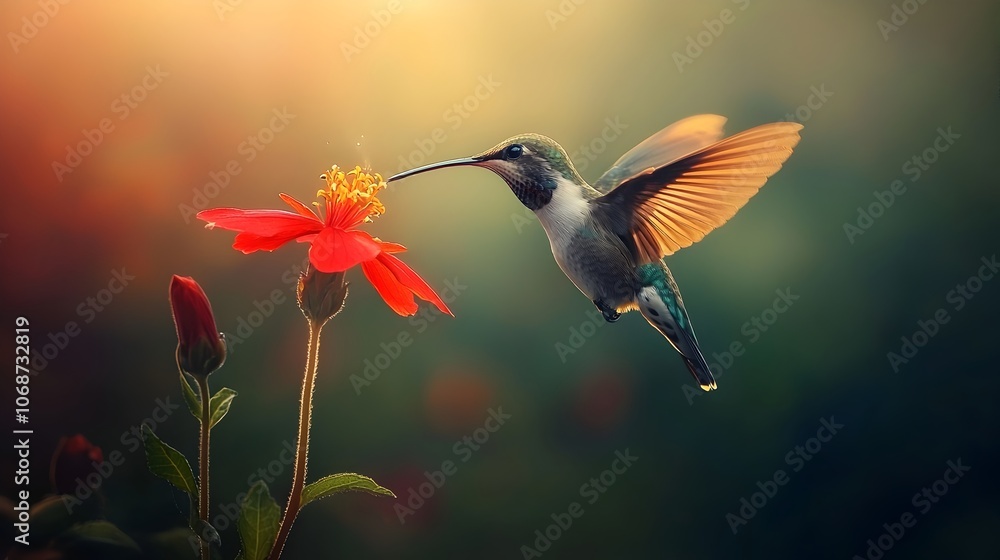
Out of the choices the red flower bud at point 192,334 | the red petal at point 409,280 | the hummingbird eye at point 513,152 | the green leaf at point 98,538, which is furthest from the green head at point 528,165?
the green leaf at point 98,538

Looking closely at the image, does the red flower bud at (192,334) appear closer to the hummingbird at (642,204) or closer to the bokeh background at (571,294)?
the hummingbird at (642,204)

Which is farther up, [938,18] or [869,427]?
[938,18]

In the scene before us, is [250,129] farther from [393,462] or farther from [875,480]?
[875,480]

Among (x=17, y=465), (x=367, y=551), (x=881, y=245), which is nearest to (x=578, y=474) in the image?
(x=367, y=551)

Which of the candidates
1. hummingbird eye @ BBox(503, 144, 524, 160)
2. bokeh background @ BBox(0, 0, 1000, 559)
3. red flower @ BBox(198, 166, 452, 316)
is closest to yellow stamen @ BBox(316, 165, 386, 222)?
red flower @ BBox(198, 166, 452, 316)

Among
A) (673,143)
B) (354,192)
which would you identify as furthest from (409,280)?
(673,143)

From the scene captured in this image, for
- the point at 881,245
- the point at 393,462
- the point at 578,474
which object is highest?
the point at 881,245

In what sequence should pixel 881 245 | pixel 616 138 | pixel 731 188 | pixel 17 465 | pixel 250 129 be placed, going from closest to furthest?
pixel 731 188, pixel 17 465, pixel 250 129, pixel 616 138, pixel 881 245

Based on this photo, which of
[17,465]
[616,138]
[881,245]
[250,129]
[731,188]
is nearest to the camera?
[731,188]
